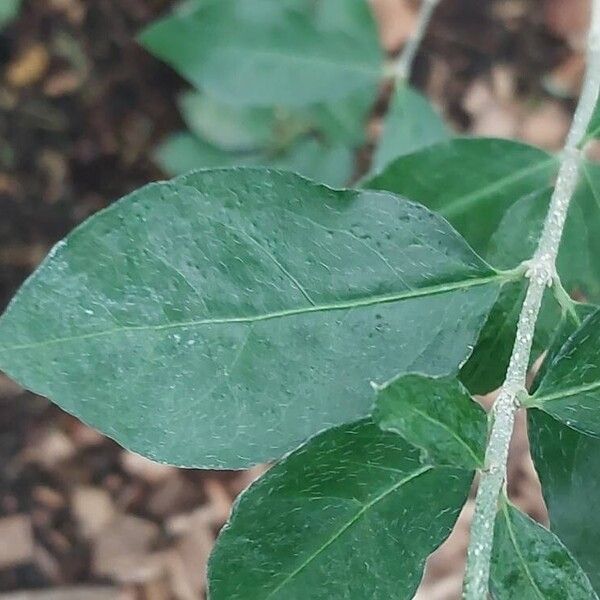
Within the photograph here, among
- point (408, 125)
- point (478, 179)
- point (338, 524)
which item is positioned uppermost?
point (408, 125)

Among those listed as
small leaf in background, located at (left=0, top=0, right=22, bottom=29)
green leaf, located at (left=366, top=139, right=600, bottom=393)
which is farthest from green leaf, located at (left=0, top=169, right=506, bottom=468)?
small leaf in background, located at (left=0, top=0, right=22, bottom=29)

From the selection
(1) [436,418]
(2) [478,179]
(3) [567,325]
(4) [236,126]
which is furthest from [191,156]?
(1) [436,418]

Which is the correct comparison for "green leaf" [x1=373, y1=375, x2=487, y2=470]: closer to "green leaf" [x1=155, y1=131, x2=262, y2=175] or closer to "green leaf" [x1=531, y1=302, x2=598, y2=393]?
"green leaf" [x1=531, y1=302, x2=598, y2=393]

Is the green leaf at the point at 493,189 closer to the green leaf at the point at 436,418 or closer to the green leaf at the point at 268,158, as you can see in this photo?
the green leaf at the point at 436,418

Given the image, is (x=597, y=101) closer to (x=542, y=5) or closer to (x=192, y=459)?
(x=192, y=459)

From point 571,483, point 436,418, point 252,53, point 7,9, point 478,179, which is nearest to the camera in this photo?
point 436,418

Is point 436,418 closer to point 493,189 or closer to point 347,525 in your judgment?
point 347,525

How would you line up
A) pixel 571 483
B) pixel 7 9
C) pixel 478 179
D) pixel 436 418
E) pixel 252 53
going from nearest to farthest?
pixel 436 418, pixel 571 483, pixel 478 179, pixel 252 53, pixel 7 9

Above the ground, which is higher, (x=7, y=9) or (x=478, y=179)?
(x=7, y=9)
